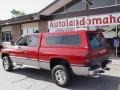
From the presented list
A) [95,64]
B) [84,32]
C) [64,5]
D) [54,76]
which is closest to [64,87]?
[54,76]

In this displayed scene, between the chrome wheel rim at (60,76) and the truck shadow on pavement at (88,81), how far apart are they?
347 mm

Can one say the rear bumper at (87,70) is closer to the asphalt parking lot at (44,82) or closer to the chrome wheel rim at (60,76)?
the chrome wheel rim at (60,76)

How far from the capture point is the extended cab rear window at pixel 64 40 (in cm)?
758

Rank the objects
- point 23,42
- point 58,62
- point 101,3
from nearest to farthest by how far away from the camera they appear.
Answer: point 58,62, point 23,42, point 101,3

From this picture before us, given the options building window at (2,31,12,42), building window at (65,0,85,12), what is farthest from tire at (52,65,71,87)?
building window at (2,31,12,42)

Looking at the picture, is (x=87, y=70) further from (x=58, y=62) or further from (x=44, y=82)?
(x=44, y=82)

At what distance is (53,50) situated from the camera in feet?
26.7

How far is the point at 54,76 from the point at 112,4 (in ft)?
34.5

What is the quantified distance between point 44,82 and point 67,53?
171 cm

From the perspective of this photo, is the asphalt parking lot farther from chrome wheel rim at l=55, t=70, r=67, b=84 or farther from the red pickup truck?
the red pickup truck

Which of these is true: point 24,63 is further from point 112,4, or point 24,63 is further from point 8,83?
point 112,4

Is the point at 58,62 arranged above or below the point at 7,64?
above

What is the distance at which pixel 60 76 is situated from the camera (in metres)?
7.79

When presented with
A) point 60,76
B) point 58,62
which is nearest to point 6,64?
point 58,62
